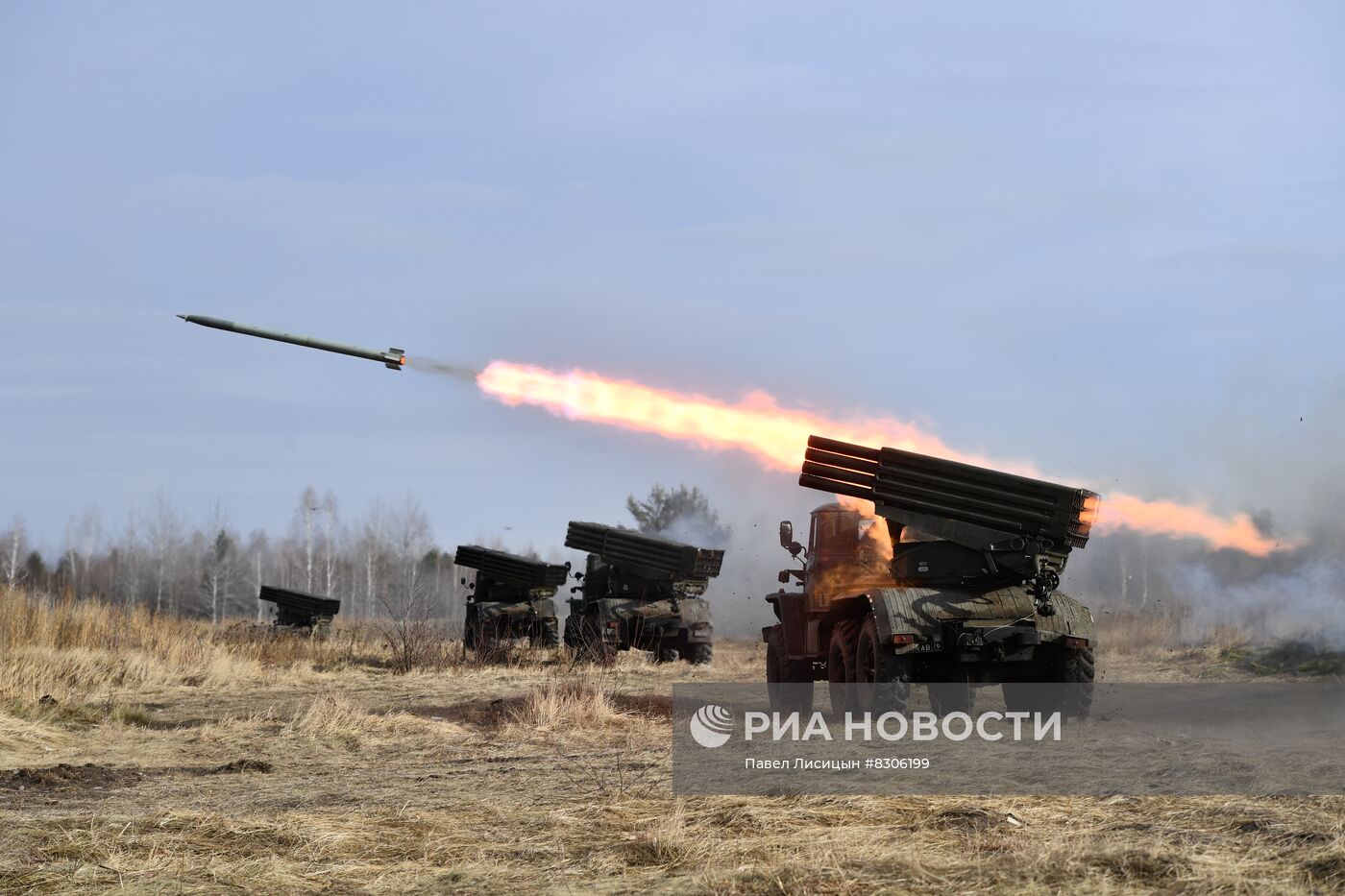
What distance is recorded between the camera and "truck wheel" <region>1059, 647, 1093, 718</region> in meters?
14.3

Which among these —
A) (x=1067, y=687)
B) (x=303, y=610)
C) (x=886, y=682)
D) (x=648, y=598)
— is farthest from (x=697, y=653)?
(x=303, y=610)

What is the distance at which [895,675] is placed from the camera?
544 inches

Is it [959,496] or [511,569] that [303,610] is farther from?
[959,496]

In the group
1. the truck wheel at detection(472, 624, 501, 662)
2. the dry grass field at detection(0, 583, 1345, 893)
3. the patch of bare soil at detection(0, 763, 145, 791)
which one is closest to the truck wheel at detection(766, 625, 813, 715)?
the dry grass field at detection(0, 583, 1345, 893)

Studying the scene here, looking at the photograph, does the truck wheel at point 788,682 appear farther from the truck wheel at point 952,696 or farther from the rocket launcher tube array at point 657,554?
the rocket launcher tube array at point 657,554

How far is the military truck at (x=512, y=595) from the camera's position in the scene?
33.2 m

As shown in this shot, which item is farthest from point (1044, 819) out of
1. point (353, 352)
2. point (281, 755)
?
point (353, 352)

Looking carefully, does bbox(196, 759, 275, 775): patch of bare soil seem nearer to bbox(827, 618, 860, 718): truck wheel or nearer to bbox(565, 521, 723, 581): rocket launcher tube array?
bbox(827, 618, 860, 718): truck wheel

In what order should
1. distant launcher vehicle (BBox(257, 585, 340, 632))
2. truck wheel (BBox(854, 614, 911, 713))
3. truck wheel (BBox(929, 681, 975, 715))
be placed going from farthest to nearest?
1. distant launcher vehicle (BBox(257, 585, 340, 632))
2. truck wheel (BBox(929, 681, 975, 715))
3. truck wheel (BBox(854, 614, 911, 713))

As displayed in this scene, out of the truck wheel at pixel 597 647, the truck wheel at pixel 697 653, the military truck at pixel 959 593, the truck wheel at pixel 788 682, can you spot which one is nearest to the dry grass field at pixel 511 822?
the truck wheel at pixel 788 682

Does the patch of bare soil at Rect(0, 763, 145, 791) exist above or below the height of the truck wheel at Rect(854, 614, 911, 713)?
below

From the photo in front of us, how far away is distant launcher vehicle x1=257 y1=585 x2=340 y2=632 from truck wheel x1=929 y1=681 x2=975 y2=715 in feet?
92.9

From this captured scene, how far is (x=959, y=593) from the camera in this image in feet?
47.5

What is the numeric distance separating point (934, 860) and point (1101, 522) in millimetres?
17109
